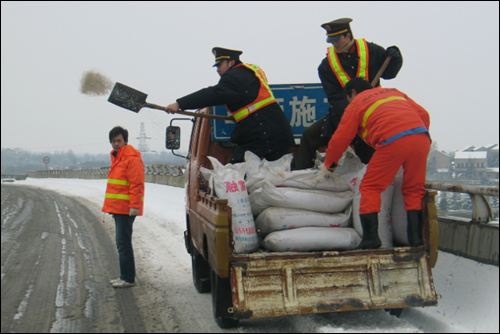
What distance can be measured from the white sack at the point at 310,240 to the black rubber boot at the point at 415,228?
1.45 ft

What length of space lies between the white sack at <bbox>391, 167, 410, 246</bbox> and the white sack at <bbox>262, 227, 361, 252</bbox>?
400 mm

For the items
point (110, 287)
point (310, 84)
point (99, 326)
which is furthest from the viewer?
point (310, 84)

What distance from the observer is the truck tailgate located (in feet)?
14.6

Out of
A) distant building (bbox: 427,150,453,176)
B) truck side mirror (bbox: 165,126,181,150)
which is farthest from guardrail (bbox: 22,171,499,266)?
truck side mirror (bbox: 165,126,181,150)

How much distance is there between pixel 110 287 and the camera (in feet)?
22.4

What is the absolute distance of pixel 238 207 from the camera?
498cm

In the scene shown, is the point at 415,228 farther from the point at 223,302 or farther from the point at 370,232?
the point at 223,302

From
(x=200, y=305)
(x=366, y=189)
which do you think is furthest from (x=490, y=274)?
(x=200, y=305)

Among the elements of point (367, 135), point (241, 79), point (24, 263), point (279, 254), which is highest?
point (241, 79)

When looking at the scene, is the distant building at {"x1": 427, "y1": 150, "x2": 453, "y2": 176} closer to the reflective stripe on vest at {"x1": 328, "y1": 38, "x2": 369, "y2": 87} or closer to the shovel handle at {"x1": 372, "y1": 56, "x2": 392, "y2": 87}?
the shovel handle at {"x1": 372, "y1": 56, "x2": 392, "y2": 87}

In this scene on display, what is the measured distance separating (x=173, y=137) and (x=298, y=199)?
9.21ft

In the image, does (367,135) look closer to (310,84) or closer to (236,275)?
(236,275)

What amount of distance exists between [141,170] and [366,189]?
309 cm

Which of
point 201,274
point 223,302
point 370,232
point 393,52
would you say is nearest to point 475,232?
point 370,232
